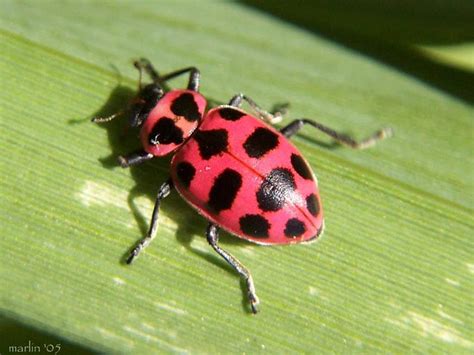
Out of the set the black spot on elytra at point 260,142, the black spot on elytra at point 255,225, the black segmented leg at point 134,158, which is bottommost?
the black spot on elytra at point 255,225

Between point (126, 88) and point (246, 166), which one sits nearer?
point (246, 166)

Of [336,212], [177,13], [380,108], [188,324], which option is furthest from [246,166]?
[177,13]

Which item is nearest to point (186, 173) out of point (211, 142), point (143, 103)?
point (211, 142)

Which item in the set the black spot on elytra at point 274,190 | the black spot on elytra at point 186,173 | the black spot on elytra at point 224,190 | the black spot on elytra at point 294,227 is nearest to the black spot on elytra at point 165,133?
the black spot on elytra at point 186,173

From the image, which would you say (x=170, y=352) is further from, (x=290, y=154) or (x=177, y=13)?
(x=177, y=13)

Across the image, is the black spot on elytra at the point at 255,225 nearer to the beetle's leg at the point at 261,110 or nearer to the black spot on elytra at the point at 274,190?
the black spot on elytra at the point at 274,190

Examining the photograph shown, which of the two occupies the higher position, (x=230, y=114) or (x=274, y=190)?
(x=230, y=114)

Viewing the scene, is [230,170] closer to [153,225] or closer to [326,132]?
[153,225]

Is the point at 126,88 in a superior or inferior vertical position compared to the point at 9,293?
superior
